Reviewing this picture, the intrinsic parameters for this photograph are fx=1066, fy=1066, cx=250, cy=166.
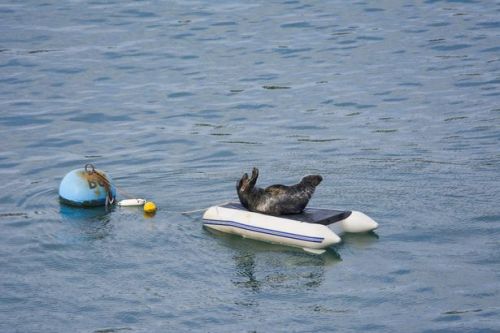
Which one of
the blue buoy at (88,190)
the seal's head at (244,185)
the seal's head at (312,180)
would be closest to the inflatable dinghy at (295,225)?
the seal's head at (244,185)

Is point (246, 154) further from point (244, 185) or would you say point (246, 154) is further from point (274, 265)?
point (274, 265)

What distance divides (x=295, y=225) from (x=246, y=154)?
6.03 m

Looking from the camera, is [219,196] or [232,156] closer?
[219,196]

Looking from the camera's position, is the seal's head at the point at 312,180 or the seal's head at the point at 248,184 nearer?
the seal's head at the point at 312,180

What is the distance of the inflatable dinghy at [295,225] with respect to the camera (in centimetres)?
1596

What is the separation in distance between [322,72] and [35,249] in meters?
13.3

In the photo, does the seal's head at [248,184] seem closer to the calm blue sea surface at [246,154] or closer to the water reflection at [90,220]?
the calm blue sea surface at [246,154]

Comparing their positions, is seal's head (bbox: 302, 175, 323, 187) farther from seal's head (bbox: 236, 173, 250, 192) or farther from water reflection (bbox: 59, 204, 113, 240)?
water reflection (bbox: 59, 204, 113, 240)

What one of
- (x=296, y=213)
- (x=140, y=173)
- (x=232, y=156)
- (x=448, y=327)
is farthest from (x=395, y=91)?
(x=448, y=327)

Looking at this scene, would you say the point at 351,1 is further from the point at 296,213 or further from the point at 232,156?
the point at 296,213

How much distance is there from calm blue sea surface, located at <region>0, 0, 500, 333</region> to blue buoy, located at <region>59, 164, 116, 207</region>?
220mm

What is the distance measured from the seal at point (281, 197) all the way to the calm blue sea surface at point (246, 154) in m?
0.65

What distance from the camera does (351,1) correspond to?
1379 inches

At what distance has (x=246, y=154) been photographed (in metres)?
22.0
